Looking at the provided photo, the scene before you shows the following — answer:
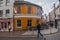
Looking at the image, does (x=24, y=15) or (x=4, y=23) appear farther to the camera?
(x=24, y=15)

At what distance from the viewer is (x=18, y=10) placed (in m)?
A: 50.0

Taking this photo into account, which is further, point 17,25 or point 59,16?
point 59,16

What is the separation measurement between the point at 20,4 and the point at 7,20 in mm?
5207

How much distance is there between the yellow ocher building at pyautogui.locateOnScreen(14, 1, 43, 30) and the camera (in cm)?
4894

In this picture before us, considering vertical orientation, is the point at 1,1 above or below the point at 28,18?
above

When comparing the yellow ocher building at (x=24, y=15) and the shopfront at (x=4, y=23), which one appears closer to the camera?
the shopfront at (x=4, y=23)

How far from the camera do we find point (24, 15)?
4953 centimetres

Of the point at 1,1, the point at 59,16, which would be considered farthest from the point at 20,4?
the point at 59,16

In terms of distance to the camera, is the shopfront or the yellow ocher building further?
the yellow ocher building

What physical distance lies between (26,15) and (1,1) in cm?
756

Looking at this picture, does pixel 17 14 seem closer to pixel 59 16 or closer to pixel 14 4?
pixel 14 4

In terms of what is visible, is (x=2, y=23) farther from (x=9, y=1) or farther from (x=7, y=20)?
(x=9, y=1)

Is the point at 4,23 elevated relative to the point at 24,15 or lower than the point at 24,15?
lower

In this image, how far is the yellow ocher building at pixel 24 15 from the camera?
48938 millimetres
